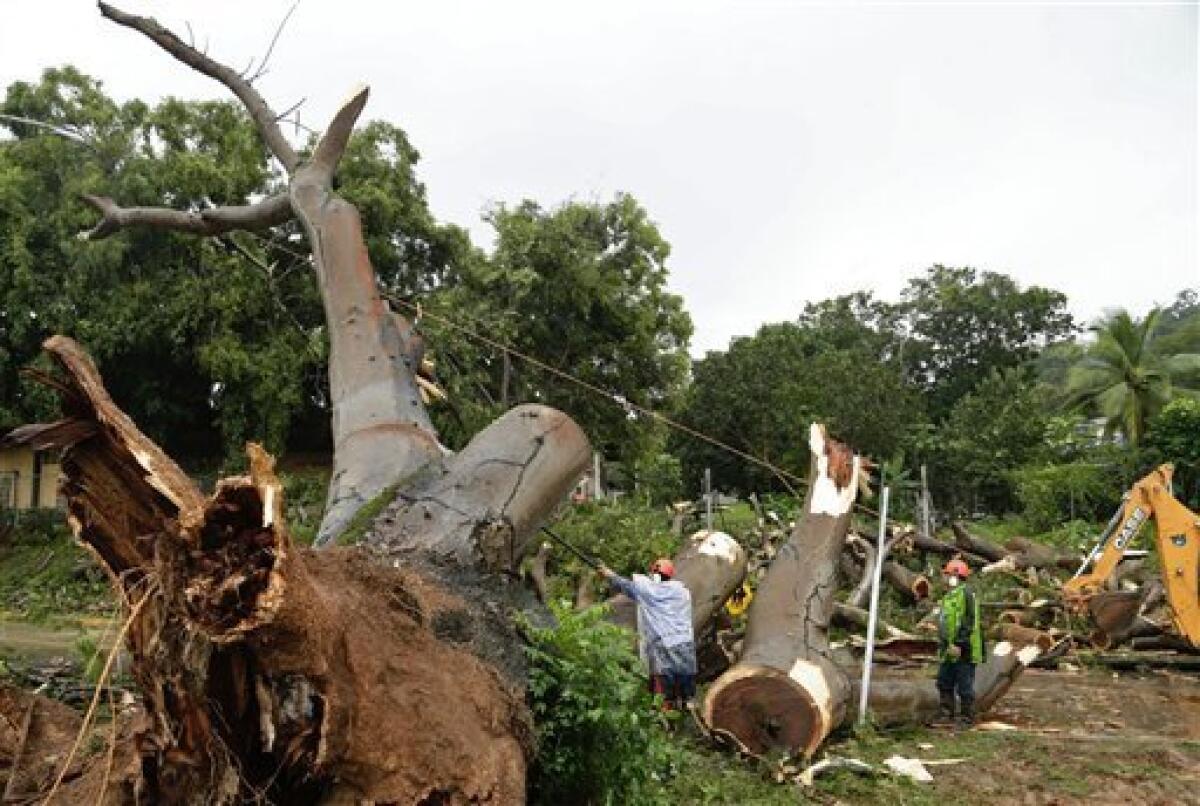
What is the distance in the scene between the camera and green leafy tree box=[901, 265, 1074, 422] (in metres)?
38.6

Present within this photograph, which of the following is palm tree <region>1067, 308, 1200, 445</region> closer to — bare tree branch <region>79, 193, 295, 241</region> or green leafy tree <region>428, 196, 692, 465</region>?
green leafy tree <region>428, 196, 692, 465</region>

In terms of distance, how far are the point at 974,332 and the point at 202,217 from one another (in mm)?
37950

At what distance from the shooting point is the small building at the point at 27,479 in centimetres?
1941

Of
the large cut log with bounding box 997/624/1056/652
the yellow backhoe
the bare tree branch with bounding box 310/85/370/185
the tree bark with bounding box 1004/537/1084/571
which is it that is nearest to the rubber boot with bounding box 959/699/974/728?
the large cut log with bounding box 997/624/1056/652

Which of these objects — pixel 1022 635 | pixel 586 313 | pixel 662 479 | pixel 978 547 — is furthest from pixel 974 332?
pixel 1022 635

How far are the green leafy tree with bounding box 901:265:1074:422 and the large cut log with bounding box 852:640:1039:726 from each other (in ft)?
106

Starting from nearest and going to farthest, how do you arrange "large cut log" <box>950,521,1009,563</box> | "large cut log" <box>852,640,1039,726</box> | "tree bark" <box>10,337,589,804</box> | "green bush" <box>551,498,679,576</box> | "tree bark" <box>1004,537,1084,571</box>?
1. "tree bark" <box>10,337,589,804</box>
2. "large cut log" <box>852,640,1039,726</box>
3. "green bush" <box>551,498,679,576</box>
4. "tree bark" <box>1004,537,1084,571</box>
5. "large cut log" <box>950,521,1009,563</box>

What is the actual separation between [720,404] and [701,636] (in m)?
21.2

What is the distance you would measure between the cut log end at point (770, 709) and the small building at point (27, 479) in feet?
58.7

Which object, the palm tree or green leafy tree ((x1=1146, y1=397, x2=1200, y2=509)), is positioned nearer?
green leafy tree ((x1=1146, y1=397, x2=1200, y2=509))

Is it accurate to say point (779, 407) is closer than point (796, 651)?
No

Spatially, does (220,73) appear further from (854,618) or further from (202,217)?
(854,618)

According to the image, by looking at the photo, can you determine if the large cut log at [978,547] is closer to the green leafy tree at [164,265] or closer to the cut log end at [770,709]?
the green leafy tree at [164,265]

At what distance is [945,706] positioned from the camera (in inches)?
275
